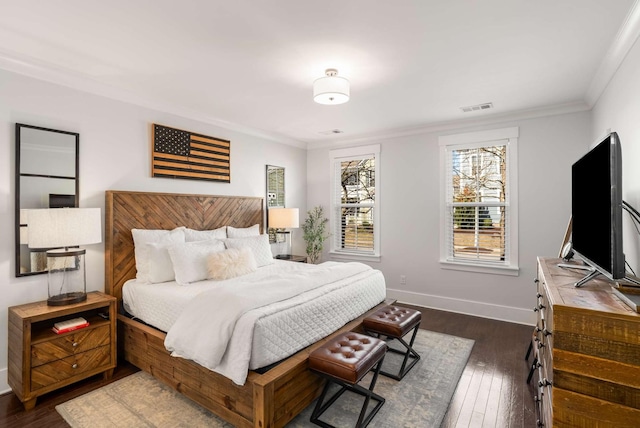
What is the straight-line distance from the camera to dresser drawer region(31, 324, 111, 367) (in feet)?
7.83

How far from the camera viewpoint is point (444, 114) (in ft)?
13.5

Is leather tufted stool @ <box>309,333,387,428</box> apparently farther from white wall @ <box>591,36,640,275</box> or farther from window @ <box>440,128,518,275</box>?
window @ <box>440,128,518,275</box>

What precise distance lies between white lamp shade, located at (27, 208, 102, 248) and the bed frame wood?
1.63ft

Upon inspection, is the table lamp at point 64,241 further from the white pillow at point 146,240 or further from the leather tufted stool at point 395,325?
the leather tufted stool at point 395,325

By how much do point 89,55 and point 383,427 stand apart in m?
3.53

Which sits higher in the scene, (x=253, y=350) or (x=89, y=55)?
(x=89, y=55)

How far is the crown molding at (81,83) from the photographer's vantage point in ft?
8.51

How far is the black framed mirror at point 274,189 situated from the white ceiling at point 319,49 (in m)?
1.53

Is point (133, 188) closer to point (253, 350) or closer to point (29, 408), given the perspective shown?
point (29, 408)

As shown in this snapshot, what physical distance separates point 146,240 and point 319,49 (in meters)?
2.51

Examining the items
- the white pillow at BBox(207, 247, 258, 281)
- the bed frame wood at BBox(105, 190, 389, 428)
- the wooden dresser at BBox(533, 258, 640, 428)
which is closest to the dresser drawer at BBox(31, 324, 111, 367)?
the bed frame wood at BBox(105, 190, 389, 428)

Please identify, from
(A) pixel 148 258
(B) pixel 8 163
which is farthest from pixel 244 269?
(B) pixel 8 163

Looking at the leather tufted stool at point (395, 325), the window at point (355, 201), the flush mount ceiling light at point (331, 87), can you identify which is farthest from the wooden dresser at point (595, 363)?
the window at point (355, 201)

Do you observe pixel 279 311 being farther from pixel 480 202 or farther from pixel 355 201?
pixel 355 201
